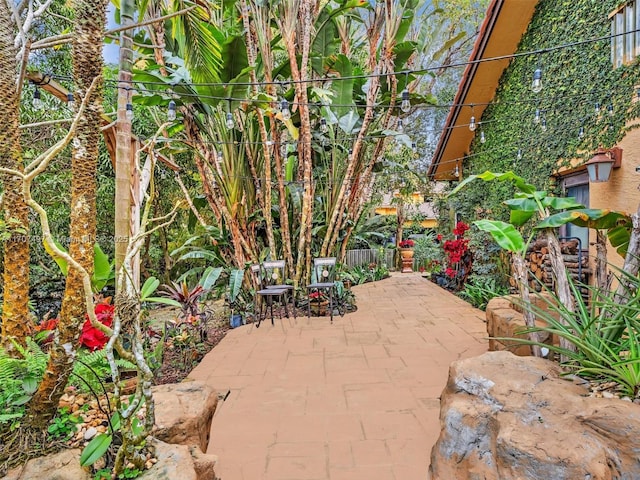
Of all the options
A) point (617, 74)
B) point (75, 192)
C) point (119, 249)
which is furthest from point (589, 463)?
point (617, 74)

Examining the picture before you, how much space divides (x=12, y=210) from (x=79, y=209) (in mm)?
1124

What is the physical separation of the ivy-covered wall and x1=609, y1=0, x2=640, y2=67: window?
0.08 m

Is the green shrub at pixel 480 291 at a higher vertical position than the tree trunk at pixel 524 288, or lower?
lower

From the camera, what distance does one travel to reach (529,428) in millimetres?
1565

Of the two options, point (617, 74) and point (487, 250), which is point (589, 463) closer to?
point (617, 74)

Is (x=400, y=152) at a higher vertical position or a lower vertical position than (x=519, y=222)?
→ higher

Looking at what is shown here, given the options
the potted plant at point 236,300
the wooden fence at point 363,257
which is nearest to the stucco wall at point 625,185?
the potted plant at point 236,300

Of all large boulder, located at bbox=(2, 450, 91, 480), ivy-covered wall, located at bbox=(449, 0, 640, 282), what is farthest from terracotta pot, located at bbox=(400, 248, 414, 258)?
large boulder, located at bbox=(2, 450, 91, 480)

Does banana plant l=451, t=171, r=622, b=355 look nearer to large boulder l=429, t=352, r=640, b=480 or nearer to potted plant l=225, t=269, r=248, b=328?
large boulder l=429, t=352, r=640, b=480

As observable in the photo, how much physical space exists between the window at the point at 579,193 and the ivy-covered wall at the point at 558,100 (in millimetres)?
255

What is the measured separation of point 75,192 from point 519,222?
294 cm

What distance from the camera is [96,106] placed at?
64.8 inches

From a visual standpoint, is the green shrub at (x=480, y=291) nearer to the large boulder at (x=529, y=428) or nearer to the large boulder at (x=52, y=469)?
the large boulder at (x=529, y=428)

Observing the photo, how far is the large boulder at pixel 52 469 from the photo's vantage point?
4.23 ft
